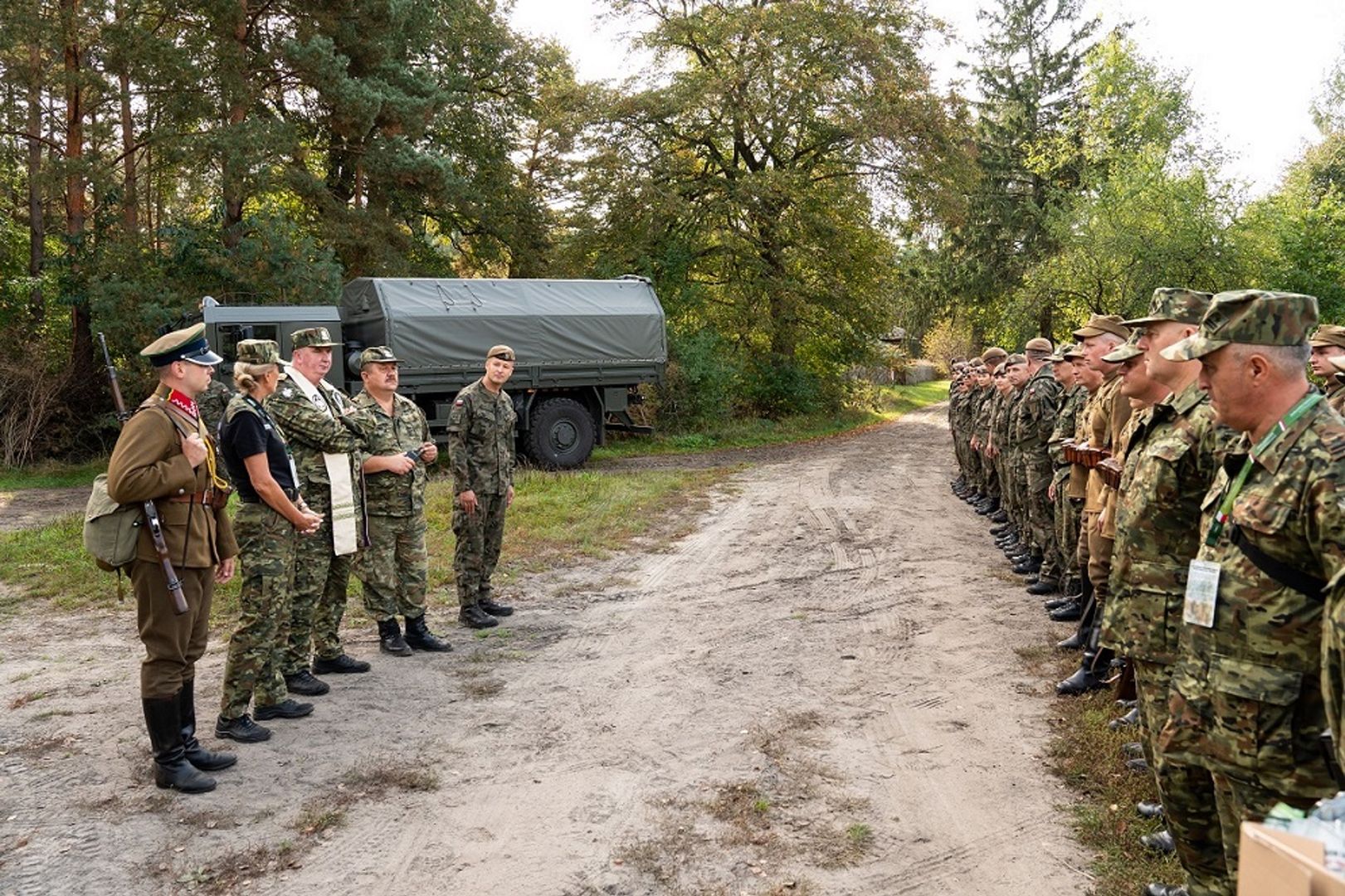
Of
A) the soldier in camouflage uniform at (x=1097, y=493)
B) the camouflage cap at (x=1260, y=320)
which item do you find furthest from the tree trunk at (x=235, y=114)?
the camouflage cap at (x=1260, y=320)

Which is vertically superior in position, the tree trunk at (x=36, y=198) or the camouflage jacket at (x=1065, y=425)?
the tree trunk at (x=36, y=198)

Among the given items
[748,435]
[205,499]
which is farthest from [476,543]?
[748,435]

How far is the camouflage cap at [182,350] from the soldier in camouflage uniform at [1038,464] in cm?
596

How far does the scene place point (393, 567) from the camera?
5.94 metres

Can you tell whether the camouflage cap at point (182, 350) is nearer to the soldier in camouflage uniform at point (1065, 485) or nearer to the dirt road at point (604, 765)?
the dirt road at point (604, 765)

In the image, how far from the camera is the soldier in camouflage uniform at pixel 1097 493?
15.3 ft

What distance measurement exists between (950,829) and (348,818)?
2.38m

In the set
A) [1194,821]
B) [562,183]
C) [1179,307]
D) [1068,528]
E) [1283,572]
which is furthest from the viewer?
[562,183]

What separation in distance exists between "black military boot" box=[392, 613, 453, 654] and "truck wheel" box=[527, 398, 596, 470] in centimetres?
882

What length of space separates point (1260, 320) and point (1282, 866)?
142 cm

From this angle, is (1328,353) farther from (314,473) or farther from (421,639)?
(314,473)

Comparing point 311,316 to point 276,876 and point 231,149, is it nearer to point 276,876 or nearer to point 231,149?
point 231,149

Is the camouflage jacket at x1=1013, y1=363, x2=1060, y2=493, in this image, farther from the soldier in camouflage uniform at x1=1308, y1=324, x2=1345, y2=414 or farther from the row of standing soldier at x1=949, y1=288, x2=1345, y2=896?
the row of standing soldier at x1=949, y1=288, x2=1345, y2=896

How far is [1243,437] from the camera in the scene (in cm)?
254
